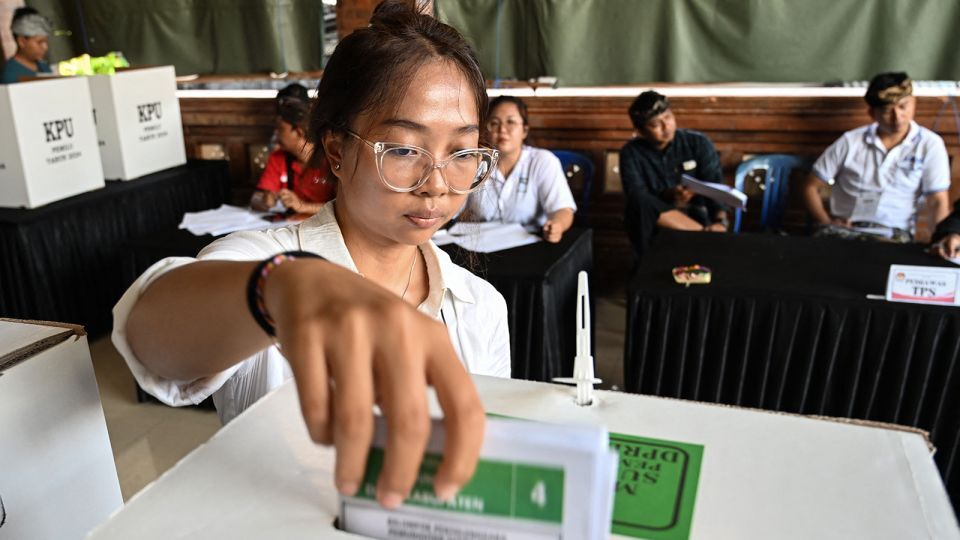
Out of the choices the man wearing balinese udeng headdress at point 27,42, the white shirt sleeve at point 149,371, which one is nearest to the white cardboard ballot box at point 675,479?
the white shirt sleeve at point 149,371

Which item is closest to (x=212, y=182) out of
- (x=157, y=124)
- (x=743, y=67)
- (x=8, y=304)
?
(x=157, y=124)

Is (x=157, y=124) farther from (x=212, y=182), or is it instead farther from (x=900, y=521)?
(x=900, y=521)

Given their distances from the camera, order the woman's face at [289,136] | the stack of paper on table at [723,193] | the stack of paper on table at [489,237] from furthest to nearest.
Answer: the woman's face at [289,136], the stack of paper on table at [723,193], the stack of paper on table at [489,237]

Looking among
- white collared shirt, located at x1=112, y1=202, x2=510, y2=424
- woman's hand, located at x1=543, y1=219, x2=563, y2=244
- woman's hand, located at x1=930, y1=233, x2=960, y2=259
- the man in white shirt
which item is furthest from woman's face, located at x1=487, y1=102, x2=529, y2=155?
white collared shirt, located at x1=112, y1=202, x2=510, y2=424

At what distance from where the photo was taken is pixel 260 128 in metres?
4.37

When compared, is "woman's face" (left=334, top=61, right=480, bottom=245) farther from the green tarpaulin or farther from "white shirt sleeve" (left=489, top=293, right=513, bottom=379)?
the green tarpaulin

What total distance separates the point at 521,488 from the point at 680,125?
3.71m

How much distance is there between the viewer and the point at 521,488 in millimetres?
300

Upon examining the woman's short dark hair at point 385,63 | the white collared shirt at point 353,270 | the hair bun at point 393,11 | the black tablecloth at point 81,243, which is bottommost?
the black tablecloth at point 81,243

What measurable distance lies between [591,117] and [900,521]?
142 inches

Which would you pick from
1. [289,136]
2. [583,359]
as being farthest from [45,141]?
[583,359]

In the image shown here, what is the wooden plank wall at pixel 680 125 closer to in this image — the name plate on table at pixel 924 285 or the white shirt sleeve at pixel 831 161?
the white shirt sleeve at pixel 831 161

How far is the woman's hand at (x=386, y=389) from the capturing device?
0.28 m

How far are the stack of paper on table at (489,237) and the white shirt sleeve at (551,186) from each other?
214mm
